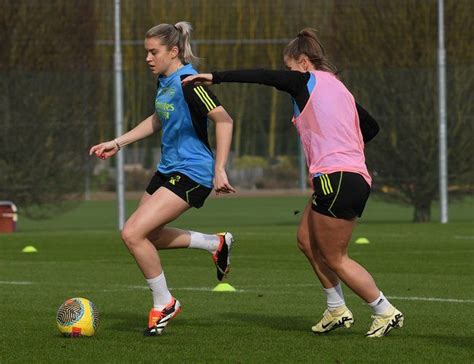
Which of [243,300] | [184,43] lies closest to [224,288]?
[243,300]

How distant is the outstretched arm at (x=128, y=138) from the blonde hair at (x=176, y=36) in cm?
54

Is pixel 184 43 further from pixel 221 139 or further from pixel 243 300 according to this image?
pixel 243 300

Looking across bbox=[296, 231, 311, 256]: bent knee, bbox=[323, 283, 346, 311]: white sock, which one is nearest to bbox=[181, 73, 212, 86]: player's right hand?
bbox=[296, 231, 311, 256]: bent knee

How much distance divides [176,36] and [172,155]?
2.72 ft

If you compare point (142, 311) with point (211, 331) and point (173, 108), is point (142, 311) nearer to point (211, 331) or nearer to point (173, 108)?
point (211, 331)

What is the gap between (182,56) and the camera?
Answer: 9719mm

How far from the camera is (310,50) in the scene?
9117 millimetres

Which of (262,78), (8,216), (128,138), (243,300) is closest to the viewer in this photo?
(262,78)

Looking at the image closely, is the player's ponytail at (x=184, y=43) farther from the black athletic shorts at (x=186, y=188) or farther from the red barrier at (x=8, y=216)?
the red barrier at (x=8, y=216)

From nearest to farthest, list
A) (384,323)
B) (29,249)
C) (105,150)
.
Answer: (384,323) < (105,150) < (29,249)

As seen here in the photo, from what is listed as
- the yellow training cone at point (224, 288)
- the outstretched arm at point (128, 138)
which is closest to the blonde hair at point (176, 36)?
the outstretched arm at point (128, 138)

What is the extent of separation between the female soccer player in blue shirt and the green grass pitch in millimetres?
486

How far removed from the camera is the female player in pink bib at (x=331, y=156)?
8930 mm

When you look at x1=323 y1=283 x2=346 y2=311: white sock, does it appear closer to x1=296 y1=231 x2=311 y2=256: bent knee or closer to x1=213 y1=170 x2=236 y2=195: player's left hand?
x1=296 y1=231 x2=311 y2=256: bent knee
